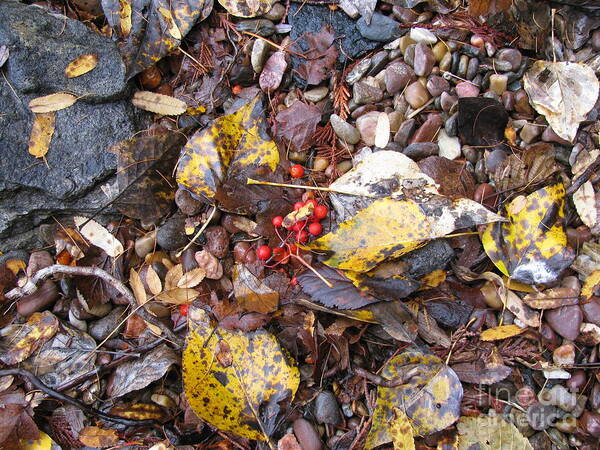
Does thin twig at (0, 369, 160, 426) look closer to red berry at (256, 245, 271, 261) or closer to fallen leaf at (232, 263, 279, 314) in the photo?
fallen leaf at (232, 263, 279, 314)

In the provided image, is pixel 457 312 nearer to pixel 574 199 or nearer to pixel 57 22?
pixel 574 199

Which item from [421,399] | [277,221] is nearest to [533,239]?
[421,399]

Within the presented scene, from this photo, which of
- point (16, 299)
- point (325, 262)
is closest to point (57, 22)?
point (16, 299)

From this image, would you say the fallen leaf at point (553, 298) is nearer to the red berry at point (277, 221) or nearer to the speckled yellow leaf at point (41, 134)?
the red berry at point (277, 221)

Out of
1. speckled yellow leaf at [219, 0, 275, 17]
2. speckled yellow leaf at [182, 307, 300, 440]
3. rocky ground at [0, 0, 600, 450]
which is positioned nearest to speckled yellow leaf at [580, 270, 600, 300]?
rocky ground at [0, 0, 600, 450]

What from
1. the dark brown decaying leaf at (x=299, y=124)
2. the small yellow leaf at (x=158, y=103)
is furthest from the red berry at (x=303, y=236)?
the small yellow leaf at (x=158, y=103)

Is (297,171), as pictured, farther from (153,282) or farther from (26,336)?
(26,336)
